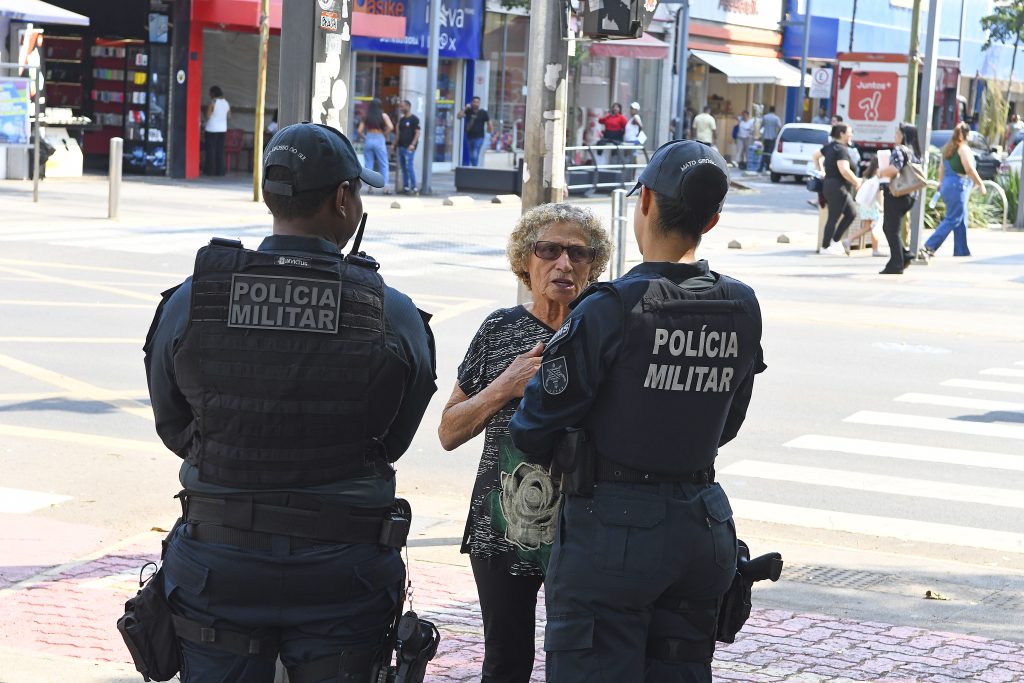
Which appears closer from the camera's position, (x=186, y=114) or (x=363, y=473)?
(x=363, y=473)

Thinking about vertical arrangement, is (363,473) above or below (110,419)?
above

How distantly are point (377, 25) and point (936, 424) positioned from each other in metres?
23.5

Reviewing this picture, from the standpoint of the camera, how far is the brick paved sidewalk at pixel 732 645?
5328 millimetres

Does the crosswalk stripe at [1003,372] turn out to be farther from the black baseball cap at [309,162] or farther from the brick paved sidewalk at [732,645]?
the black baseball cap at [309,162]

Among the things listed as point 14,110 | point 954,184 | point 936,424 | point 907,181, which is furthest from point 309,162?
point 14,110

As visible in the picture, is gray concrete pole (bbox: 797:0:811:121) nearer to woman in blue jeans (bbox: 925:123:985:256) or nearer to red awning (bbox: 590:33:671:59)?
red awning (bbox: 590:33:671:59)

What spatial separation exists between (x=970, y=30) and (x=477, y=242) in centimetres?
6070

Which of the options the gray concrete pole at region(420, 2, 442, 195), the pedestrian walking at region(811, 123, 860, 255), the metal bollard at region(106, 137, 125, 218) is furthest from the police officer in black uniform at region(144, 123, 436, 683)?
the gray concrete pole at region(420, 2, 442, 195)

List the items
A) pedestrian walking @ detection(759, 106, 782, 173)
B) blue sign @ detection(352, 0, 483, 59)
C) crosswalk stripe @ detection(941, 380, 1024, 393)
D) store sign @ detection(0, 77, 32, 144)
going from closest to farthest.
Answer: crosswalk stripe @ detection(941, 380, 1024, 393)
store sign @ detection(0, 77, 32, 144)
blue sign @ detection(352, 0, 483, 59)
pedestrian walking @ detection(759, 106, 782, 173)

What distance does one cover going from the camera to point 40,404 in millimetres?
10000

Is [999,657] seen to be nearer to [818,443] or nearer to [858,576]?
[858,576]

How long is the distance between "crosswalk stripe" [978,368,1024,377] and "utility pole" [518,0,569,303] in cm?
620

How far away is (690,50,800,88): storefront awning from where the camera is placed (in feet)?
167

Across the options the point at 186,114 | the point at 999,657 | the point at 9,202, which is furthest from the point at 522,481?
the point at 186,114
